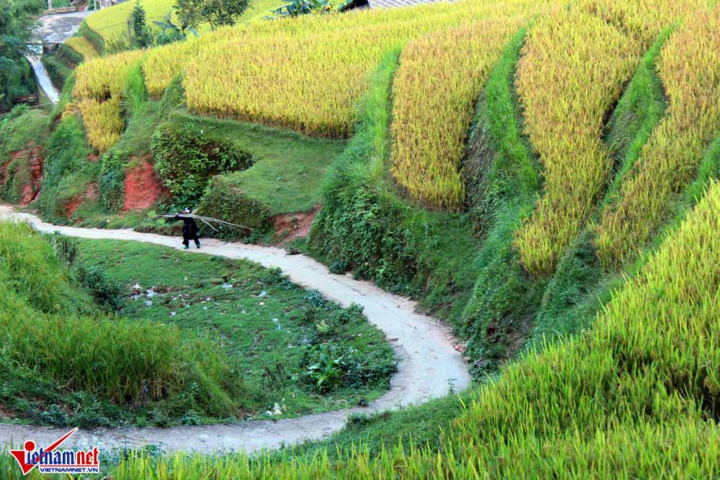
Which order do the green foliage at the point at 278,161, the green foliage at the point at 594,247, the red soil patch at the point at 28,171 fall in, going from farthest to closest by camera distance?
the red soil patch at the point at 28,171
the green foliage at the point at 278,161
the green foliage at the point at 594,247

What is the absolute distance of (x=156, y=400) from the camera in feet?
24.1

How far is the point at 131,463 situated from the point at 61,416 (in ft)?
8.06

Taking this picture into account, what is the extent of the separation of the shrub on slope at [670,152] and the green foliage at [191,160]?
9.58 metres

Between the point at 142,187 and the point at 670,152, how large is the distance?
12.6m

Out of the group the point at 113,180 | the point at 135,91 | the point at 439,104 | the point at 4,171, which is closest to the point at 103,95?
the point at 135,91

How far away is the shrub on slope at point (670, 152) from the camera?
9.10 m

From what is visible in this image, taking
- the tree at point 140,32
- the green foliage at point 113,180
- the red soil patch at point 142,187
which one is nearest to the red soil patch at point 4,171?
the green foliage at point 113,180

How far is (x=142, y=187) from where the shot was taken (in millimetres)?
18953

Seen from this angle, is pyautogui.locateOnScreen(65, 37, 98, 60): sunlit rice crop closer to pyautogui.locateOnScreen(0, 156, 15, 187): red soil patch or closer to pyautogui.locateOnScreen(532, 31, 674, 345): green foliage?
pyautogui.locateOnScreen(0, 156, 15, 187): red soil patch

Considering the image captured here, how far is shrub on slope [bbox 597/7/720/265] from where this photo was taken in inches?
358

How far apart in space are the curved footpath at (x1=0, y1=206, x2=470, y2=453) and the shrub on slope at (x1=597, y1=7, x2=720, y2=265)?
237 centimetres

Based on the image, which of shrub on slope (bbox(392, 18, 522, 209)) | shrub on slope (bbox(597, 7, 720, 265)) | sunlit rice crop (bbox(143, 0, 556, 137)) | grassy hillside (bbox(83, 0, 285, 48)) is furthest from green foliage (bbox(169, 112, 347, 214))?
grassy hillside (bbox(83, 0, 285, 48))

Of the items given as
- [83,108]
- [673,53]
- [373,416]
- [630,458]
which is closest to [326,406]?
[373,416]

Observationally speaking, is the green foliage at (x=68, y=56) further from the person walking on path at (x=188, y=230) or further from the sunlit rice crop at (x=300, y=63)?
the person walking on path at (x=188, y=230)
